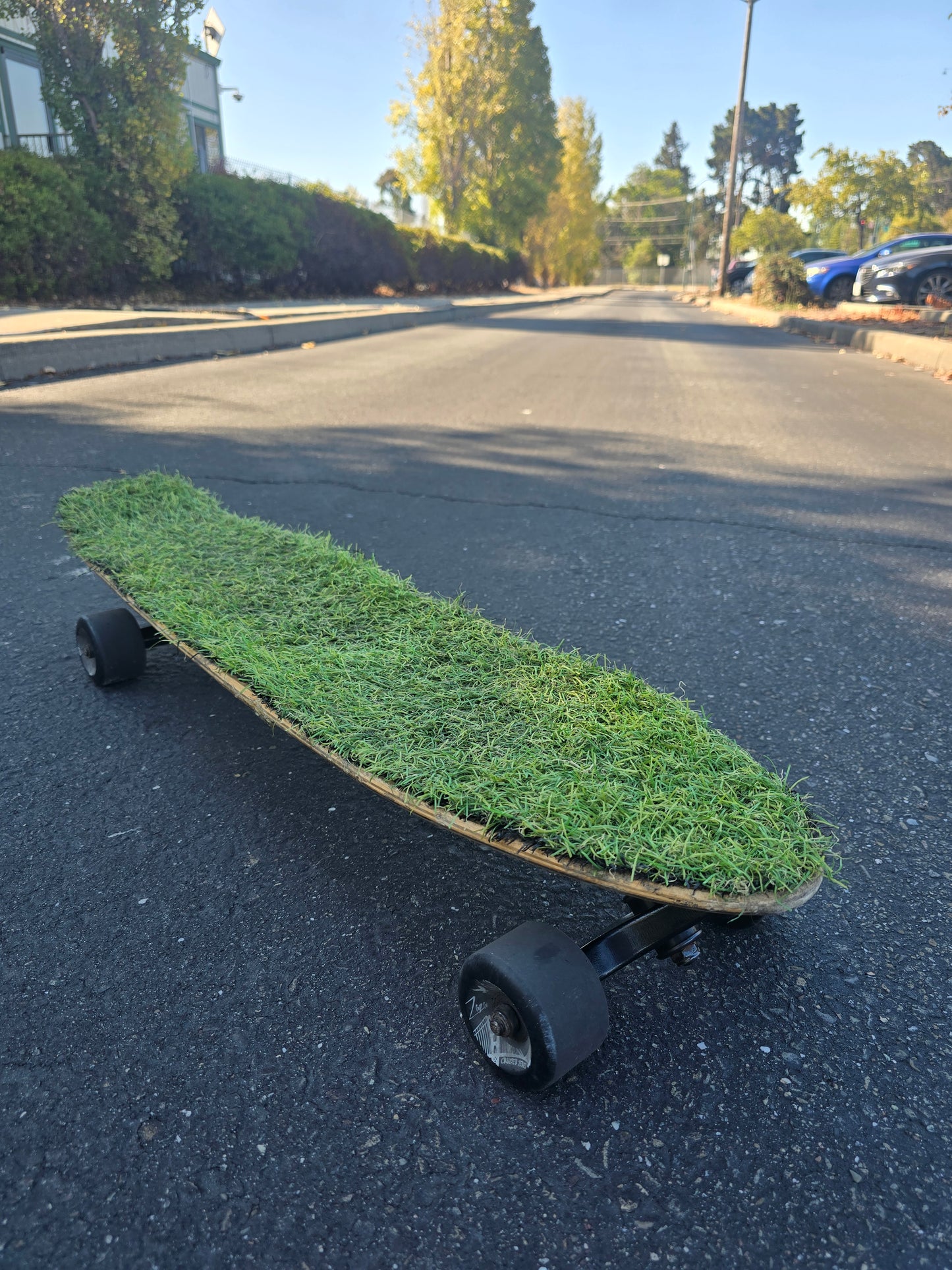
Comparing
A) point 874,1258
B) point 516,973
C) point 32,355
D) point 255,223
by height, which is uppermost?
point 255,223

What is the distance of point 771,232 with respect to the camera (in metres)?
48.2

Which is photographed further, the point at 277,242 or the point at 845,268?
the point at 277,242

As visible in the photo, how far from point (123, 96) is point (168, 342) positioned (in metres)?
8.58

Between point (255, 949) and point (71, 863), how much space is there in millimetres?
560

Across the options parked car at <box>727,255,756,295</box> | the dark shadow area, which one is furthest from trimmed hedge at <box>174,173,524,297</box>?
parked car at <box>727,255,756,295</box>

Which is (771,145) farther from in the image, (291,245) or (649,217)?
(291,245)

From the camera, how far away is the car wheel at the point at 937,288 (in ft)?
53.9

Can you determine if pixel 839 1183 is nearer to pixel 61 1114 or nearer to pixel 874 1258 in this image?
pixel 874 1258

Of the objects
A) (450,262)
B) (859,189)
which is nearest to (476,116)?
(450,262)

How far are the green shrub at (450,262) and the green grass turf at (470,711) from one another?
27.9 metres

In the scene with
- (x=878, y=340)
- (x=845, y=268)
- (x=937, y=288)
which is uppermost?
(x=845, y=268)

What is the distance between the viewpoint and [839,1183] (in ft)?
4.24

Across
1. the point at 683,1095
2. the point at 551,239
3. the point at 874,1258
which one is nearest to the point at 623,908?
the point at 683,1095

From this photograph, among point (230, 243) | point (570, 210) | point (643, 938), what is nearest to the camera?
point (643, 938)
